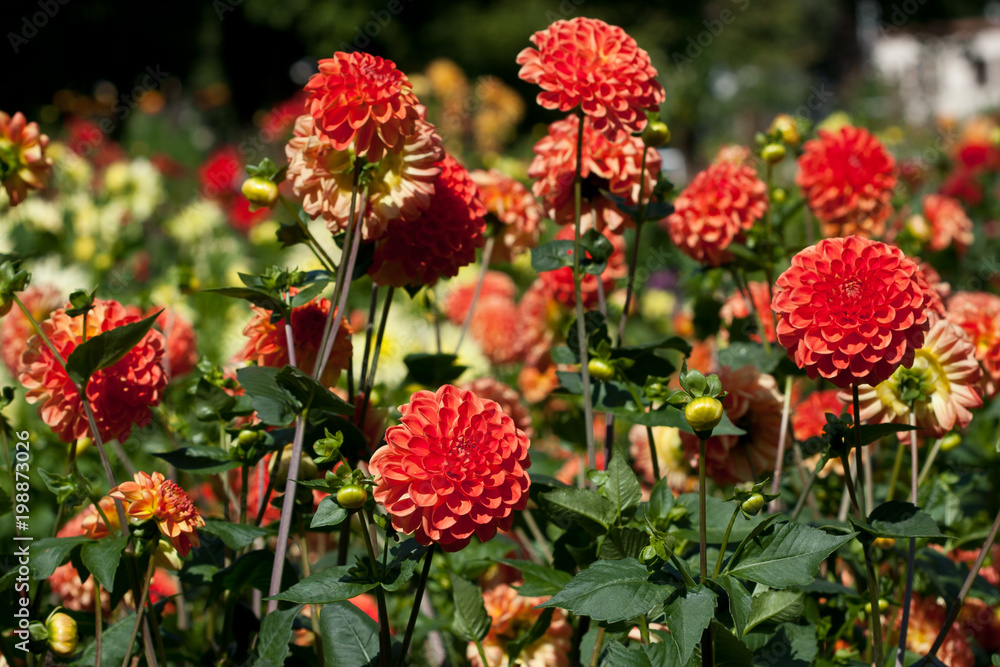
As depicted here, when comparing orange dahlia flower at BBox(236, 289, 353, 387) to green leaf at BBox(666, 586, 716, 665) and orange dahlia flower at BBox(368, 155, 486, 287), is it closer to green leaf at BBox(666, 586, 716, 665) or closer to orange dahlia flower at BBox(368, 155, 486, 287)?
orange dahlia flower at BBox(368, 155, 486, 287)

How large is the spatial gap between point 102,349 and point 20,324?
113cm

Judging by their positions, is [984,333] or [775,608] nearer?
[775,608]

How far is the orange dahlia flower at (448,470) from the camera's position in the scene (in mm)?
880

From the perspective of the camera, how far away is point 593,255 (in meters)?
1.22

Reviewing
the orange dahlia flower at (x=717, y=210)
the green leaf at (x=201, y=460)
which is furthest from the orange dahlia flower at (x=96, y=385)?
the orange dahlia flower at (x=717, y=210)

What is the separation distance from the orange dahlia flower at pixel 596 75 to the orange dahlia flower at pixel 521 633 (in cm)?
73

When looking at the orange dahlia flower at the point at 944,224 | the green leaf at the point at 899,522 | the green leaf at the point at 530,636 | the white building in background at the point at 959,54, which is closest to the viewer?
the green leaf at the point at 899,522

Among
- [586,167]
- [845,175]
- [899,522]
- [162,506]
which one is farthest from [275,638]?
[845,175]

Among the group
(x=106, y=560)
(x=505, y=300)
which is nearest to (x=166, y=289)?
(x=505, y=300)

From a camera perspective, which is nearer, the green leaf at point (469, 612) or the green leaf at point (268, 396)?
the green leaf at point (268, 396)

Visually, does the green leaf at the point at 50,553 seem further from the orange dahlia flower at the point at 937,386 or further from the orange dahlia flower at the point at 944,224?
the orange dahlia flower at the point at 944,224

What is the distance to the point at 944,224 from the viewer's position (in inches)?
93.8

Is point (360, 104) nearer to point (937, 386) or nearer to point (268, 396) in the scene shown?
point (268, 396)

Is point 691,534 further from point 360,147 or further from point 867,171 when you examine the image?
point 867,171
